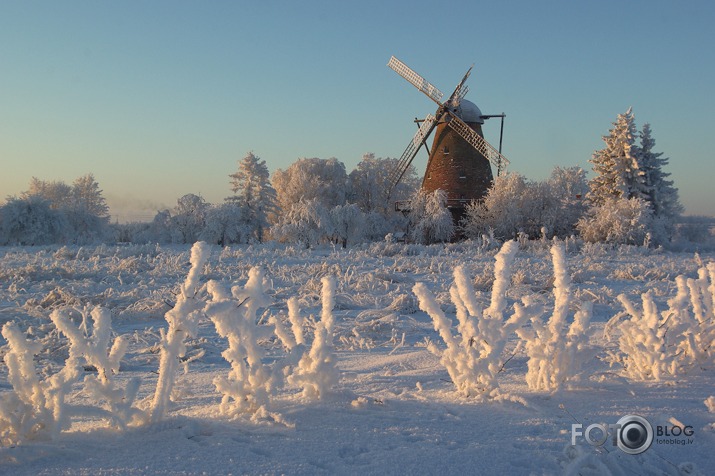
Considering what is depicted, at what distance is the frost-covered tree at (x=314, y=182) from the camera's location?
1533 inches

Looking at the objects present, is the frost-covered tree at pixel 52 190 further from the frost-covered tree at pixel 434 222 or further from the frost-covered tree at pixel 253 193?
the frost-covered tree at pixel 434 222

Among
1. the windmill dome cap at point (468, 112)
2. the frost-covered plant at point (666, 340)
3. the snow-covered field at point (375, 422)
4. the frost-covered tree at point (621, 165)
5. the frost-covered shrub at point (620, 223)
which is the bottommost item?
the snow-covered field at point (375, 422)

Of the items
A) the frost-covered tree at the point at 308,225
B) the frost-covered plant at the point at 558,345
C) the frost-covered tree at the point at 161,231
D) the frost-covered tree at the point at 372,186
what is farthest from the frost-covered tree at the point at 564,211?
the frost-covered plant at the point at 558,345

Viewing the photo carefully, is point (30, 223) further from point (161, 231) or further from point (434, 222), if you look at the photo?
point (434, 222)

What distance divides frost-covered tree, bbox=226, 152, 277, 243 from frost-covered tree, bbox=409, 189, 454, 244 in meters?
9.04

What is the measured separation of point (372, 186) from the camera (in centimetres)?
4075

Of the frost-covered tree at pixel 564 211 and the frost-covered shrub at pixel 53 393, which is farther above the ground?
the frost-covered tree at pixel 564 211

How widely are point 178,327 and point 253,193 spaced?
97.0 feet

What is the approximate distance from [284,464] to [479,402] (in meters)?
1.27

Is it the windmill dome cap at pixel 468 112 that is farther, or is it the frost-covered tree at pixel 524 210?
the windmill dome cap at pixel 468 112

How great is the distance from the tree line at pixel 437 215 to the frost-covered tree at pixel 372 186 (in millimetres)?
7017

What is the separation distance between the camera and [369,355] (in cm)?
483

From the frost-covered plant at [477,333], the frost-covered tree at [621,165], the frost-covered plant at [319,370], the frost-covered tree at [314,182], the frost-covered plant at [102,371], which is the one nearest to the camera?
the frost-covered plant at [102,371]

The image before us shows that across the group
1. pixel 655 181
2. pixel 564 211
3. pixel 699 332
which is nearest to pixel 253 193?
pixel 564 211
